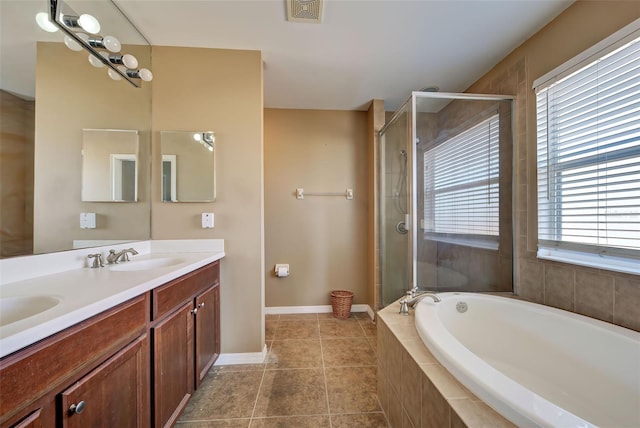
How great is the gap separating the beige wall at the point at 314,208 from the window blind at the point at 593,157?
5.24 ft

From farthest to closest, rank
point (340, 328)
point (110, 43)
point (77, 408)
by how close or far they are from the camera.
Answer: point (340, 328) < point (110, 43) < point (77, 408)

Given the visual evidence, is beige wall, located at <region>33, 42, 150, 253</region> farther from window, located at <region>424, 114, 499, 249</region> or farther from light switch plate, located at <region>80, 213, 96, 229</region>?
window, located at <region>424, 114, 499, 249</region>

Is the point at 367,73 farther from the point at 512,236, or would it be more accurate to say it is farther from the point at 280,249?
the point at 280,249

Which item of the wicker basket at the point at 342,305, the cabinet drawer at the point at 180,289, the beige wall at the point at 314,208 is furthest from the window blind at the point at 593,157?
the cabinet drawer at the point at 180,289

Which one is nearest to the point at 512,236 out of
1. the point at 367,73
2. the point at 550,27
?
the point at 550,27

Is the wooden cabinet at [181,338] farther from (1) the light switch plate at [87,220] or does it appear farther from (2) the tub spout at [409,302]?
(2) the tub spout at [409,302]

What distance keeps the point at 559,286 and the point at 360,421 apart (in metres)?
1.43

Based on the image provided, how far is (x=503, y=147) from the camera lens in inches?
70.2

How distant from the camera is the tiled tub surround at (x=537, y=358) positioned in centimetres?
69

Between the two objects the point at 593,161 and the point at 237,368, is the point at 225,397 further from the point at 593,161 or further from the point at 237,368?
the point at 593,161

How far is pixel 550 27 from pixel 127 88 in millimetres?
2829

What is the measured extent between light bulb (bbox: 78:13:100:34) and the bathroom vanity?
1322 millimetres

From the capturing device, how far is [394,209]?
2221 millimetres

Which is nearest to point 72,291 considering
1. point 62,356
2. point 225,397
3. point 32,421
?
point 62,356
